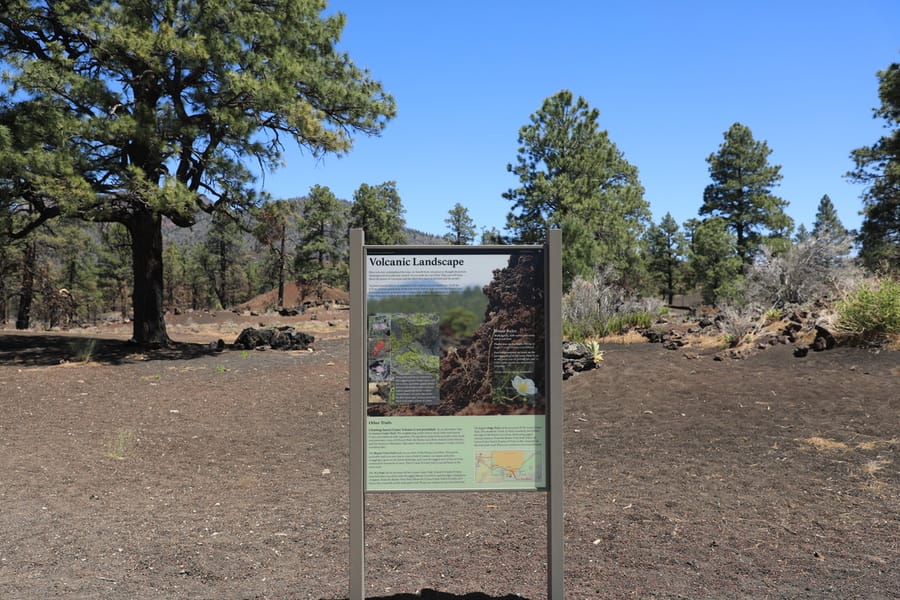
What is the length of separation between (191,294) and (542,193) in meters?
62.2

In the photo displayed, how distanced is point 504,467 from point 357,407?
858 millimetres

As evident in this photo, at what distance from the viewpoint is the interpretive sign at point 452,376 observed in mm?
3381

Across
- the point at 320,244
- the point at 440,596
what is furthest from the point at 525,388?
the point at 320,244

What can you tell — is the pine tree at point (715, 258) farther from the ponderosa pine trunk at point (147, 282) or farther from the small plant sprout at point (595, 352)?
the ponderosa pine trunk at point (147, 282)

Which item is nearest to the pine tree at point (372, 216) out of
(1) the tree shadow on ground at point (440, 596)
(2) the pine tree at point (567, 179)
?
(2) the pine tree at point (567, 179)

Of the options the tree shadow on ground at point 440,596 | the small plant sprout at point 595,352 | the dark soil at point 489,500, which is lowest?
the tree shadow on ground at point 440,596

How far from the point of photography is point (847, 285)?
497 inches

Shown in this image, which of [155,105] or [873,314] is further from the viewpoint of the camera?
[155,105]

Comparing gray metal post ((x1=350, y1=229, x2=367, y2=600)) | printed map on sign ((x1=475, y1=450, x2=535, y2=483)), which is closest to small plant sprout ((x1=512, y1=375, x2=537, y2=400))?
printed map on sign ((x1=475, y1=450, x2=535, y2=483))

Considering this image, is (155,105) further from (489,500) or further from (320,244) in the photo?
(320,244)

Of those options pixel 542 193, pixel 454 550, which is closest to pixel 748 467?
pixel 454 550

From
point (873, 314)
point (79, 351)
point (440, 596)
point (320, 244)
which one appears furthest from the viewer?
point (320, 244)

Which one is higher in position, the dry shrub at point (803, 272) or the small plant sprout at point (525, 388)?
the dry shrub at point (803, 272)

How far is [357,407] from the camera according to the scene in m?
A: 3.36
